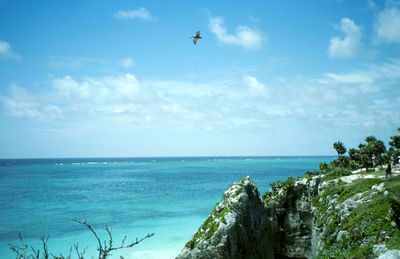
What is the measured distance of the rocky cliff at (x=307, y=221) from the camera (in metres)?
12.1

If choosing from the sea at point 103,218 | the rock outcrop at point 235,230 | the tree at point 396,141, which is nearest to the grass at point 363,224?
the rock outcrop at point 235,230

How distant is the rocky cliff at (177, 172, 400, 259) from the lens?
12109 millimetres

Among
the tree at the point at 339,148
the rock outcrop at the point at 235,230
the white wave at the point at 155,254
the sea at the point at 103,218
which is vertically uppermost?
the tree at the point at 339,148

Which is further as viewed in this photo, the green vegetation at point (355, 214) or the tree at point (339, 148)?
the tree at point (339, 148)

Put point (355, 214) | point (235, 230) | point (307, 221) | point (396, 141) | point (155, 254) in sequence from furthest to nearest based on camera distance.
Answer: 1. point (396, 141)
2. point (155, 254)
3. point (307, 221)
4. point (235, 230)
5. point (355, 214)

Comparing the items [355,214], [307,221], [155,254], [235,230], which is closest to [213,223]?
[235,230]

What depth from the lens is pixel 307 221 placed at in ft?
78.6

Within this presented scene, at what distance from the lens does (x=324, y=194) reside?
21875 mm

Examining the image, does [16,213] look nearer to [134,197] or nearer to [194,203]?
[134,197]

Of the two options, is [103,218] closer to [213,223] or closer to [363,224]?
[213,223]

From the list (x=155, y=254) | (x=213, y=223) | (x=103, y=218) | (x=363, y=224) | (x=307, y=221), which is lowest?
(x=155, y=254)

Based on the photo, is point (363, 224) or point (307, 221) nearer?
point (363, 224)

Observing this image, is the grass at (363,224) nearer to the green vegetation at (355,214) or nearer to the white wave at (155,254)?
the green vegetation at (355,214)

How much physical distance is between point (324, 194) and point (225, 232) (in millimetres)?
10530
